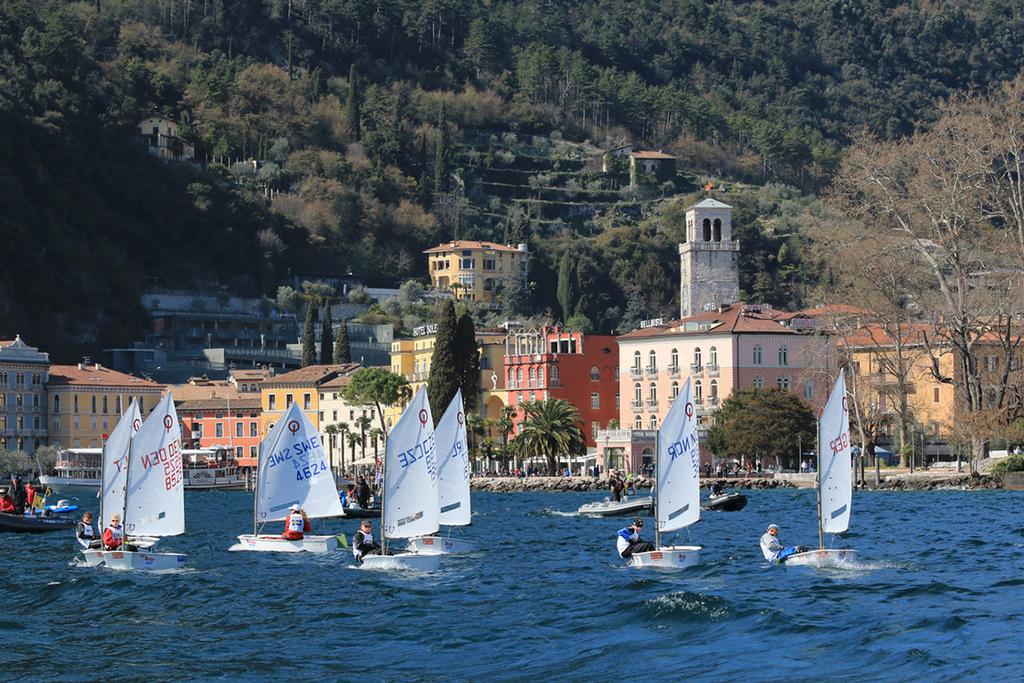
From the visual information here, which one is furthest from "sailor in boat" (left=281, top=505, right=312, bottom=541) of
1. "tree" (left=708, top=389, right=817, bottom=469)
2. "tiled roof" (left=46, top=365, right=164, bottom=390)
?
"tiled roof" (left=46, top=365, right=164, bottom=390)

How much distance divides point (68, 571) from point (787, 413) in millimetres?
75487

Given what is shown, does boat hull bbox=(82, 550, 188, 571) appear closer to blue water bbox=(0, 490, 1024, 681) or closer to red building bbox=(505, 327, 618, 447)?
blue water bbox=(0, 490, 1024, 681)

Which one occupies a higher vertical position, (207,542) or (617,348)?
(617,348)

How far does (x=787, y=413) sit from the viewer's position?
423 ft

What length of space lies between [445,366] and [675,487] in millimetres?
76329

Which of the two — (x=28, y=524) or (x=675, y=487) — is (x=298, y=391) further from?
(x=675, y=487)

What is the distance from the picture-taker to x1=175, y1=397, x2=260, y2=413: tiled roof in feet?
562

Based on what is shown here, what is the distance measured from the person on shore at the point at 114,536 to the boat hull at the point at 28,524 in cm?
1743

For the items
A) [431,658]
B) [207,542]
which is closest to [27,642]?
[431,658]

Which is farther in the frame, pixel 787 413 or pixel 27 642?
pixel 787 413

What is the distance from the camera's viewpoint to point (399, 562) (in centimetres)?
5722

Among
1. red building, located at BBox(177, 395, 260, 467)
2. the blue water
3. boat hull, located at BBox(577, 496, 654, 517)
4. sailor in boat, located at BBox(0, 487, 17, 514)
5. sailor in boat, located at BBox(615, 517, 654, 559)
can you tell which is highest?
red building, located at BBox(177, 395, 260, 467)

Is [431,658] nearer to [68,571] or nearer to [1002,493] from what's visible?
[68,571]

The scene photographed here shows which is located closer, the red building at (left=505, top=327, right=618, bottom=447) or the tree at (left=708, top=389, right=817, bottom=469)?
the tree at (left=708, top=389, right=817, bottom=469)
